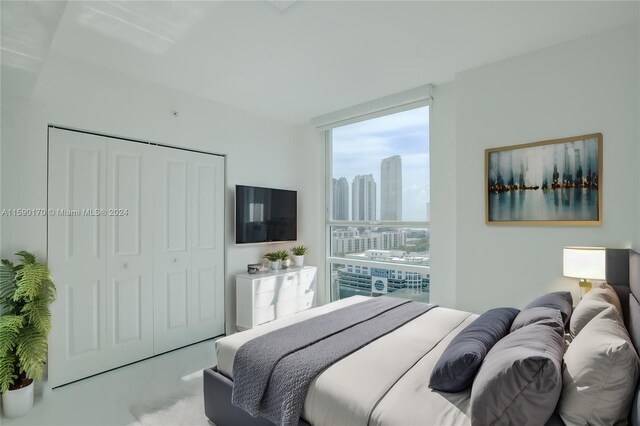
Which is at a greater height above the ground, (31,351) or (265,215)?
(265,215)

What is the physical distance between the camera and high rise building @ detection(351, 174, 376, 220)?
4215 millimetres

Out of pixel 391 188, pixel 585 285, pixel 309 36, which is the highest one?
pixel 309 36

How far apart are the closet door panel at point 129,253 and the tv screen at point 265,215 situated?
3.33 feet

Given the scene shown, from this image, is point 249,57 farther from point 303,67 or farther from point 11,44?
point 11,44

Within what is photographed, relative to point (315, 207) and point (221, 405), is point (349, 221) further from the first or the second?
point (221, 405)

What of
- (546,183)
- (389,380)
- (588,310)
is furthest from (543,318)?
(546,183)

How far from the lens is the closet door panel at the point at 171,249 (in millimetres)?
3330

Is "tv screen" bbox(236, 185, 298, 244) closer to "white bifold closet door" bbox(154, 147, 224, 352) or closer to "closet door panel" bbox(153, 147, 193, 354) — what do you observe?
"white bifold closet door" bbox(154, 147, 224, 352)

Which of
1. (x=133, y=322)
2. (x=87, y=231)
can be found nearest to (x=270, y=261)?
(x=133, y=322)

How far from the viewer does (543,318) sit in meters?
1.61

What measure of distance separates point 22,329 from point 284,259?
2.65m

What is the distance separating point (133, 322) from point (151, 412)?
1105mm

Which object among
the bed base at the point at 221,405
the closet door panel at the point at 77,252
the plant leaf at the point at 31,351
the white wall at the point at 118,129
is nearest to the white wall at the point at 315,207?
the white wall at the point at 118,129

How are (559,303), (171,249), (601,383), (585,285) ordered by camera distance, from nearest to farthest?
(601,383)
(559,303)
(585,285)
(171,249)
